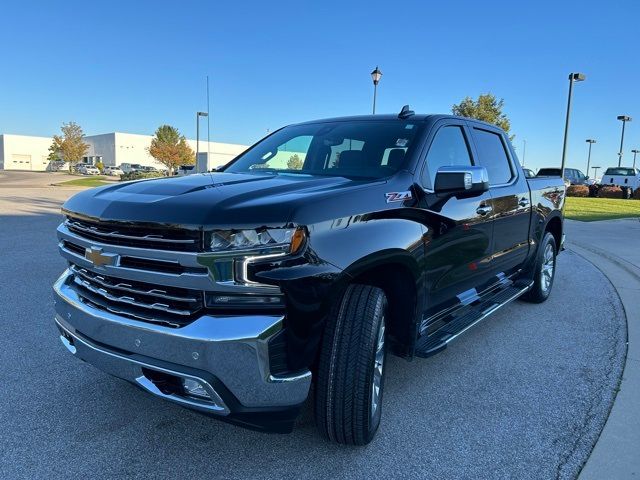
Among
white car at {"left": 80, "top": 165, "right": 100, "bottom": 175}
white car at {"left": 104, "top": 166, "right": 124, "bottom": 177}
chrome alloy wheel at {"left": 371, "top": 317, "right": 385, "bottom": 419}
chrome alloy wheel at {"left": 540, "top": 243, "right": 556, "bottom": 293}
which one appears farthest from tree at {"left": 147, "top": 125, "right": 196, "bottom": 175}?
chrome alloy wheel at {"left": 371, "top": 317, "right": 385, "bottom": 419}

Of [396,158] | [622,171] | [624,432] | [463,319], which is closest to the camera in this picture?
[624,432]

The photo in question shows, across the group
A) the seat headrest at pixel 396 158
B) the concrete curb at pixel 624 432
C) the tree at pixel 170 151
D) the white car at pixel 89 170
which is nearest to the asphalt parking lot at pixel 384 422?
the concrete curb at pixel 624 432

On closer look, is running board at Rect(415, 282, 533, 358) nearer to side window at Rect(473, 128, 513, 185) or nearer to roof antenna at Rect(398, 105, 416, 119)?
side window at Rect(473, 128, 513, 185)

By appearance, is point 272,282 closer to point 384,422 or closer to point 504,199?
point 384,422

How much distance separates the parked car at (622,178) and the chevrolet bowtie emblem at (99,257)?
33.3m

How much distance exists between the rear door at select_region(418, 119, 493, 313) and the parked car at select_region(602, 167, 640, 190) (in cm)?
3078

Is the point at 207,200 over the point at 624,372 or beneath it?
over

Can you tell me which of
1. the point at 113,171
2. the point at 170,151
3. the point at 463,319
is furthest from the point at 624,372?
the point at 113,171

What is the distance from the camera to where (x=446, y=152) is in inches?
144

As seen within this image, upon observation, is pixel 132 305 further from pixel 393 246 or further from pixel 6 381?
pixel 6 381

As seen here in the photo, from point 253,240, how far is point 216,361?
1.78 ft

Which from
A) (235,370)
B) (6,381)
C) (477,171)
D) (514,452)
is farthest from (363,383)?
(6,381)

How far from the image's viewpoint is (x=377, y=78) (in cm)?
1697

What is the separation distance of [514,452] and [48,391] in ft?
9.64
